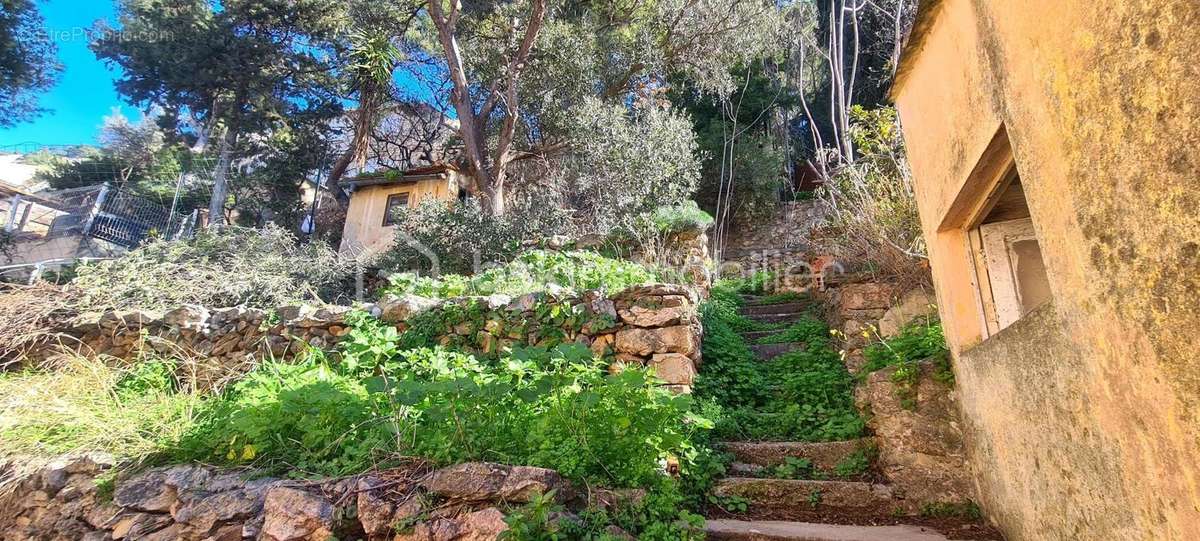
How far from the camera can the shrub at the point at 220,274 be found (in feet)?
23.3

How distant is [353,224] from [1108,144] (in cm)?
1584

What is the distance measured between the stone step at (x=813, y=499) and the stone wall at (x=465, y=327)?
1.22 meters

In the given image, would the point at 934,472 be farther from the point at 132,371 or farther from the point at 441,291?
the point at 132,371

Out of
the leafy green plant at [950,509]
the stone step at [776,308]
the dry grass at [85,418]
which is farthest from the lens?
the stone step at [776,308]

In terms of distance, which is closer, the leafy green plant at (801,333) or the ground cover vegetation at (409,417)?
the ground cover vegetation at (409,417)

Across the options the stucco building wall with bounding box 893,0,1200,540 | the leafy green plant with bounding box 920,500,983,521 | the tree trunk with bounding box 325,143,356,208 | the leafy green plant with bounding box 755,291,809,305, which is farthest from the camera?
the tree trunk with bounding box 325,143,356,208

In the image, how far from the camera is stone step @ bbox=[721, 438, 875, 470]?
4.02 meters

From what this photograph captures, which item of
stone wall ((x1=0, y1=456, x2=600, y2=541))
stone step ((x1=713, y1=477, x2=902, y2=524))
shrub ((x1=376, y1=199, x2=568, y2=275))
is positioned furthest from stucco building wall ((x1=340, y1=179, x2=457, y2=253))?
stone step ((x1=713, y1=477, x2=902, y2=524))

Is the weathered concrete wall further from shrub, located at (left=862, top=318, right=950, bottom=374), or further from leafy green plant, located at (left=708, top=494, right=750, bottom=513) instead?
leafy green plant, located at (left=708, top=494, right=750, bottom=513)

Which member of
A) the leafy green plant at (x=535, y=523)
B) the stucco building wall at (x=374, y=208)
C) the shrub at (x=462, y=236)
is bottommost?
the leafy green plant at (x=535, y=523)

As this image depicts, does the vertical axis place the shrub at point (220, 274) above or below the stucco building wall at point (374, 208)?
below

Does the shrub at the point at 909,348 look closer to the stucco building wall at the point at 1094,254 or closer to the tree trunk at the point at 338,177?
the stucco building wall at the point at 1094,254

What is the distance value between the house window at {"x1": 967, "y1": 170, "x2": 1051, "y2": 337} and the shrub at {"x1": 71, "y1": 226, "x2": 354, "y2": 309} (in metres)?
6.98

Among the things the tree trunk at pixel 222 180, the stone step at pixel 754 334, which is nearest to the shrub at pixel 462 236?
the stone step at pixel 754 334
